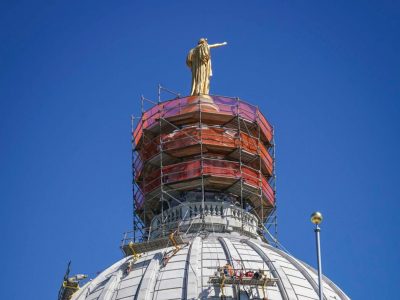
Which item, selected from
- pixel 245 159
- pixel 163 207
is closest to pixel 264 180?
pixel 245 159

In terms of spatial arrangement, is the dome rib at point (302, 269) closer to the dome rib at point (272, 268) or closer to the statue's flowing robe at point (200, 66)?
the dome rib at point (272, 268)

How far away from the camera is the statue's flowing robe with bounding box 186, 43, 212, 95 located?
114 metres

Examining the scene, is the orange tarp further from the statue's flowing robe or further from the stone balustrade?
the statue's flowing robe

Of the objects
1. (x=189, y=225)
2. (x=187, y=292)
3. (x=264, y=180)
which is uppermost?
(x=264, y=180)

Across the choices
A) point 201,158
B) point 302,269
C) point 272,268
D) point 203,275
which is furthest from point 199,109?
point 203,275

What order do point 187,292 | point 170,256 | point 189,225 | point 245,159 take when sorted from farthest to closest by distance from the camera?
point 245,159
point 189,225
point 170,256
point 187,292

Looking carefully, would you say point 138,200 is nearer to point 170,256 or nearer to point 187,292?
point 170,256

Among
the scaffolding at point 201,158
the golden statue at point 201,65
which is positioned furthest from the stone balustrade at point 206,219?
the golden statue at point 201,65

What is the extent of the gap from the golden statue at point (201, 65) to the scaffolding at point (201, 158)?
3133mm

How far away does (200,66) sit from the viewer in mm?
115562

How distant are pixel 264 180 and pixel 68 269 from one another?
2007cm

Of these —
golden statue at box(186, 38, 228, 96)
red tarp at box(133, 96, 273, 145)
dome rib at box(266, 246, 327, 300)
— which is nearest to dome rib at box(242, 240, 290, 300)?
dome rib at box(266, 246, 327, 300)

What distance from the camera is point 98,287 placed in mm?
93688

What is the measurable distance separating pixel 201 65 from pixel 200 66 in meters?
0.15
